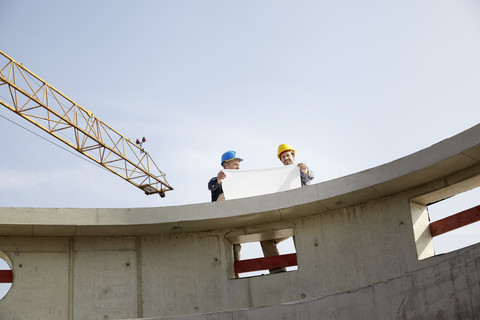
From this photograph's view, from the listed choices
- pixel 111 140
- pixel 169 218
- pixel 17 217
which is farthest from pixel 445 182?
pixel 111 140

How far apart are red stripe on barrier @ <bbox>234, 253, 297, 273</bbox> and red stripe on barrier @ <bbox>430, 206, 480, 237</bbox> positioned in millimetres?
2929

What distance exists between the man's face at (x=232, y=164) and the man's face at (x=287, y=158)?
941 millimetres

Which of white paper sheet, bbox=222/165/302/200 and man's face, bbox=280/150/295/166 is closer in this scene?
white paper sheet, bbox=222/165/302/200

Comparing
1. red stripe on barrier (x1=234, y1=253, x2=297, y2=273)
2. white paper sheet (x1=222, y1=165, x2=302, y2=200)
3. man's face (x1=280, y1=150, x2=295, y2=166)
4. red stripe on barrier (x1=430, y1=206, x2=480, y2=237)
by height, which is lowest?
red stripe on barrier (x1=234, y1=253, x2=297, y2=273)

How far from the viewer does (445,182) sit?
1410cm

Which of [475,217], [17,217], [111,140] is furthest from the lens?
[111,140]

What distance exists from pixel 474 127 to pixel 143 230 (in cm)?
693

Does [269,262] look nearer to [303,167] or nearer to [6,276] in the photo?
[303,167]

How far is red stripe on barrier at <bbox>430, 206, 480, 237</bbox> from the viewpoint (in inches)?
A: 540

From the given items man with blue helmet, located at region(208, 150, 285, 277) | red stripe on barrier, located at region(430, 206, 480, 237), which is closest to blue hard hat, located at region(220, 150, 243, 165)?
man with blue helmet, located at region(208, 150, 285, 277)

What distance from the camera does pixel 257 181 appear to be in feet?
52.1

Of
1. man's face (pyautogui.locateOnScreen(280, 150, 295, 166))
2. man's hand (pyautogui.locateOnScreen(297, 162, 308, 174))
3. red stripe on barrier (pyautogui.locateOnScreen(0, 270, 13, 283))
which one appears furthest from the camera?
man's face (pyautogui.locateOnScreen(280, 150, 295, 166))

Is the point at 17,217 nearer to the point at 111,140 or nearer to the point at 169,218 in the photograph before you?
the point at 169,218

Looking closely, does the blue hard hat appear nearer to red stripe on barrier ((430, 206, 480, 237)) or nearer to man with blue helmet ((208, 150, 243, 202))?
man with blue helmet ((208, 150, 243, 202))
